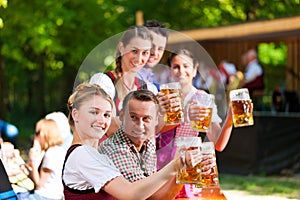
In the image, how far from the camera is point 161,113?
125 inches

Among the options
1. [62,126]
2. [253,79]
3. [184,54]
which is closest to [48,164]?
[62,126]

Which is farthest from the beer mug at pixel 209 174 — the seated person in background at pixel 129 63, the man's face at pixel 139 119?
the seated person in background at pixel 129 63

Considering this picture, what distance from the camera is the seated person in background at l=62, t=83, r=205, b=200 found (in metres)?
2.95

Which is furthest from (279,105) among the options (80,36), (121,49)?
(121,49)

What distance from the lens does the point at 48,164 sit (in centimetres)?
561

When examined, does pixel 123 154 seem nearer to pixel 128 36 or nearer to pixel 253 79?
pixel 128 36

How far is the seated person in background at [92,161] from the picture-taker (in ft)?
9.69

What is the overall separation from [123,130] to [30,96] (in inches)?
1182

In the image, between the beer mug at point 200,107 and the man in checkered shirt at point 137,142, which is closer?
the man in checkered shirt at point 137,142

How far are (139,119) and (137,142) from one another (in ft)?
0.54

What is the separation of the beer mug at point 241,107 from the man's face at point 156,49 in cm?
43

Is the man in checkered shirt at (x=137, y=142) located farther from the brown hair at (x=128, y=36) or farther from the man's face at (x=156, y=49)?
the man's face at (x=156, y=49)

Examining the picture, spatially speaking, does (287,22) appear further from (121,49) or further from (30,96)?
(30,96)

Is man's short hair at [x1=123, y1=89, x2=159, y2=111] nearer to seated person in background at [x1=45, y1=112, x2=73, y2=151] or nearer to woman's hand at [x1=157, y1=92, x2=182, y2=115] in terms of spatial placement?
woman's hand at [x1=157, y1=92, x2=182, y2=115]
